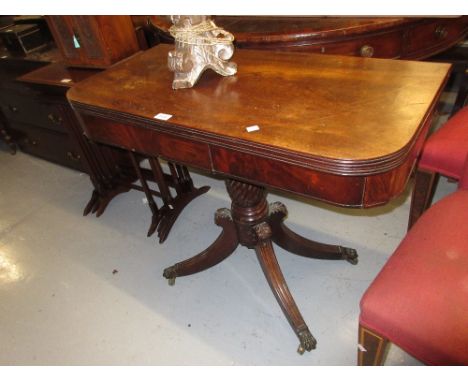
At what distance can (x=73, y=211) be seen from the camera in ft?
6.95

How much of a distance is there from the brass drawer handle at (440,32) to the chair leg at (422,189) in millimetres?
614

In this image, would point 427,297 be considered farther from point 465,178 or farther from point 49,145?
point 49,145

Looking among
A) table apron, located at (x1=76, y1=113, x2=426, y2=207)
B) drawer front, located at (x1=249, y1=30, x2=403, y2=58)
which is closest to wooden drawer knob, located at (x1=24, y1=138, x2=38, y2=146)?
table apron, located at (x1=76, y1=113, x2=426, y2=207)

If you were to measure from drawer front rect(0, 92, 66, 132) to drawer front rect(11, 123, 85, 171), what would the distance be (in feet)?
0.17

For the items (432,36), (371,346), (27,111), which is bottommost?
(371,346)

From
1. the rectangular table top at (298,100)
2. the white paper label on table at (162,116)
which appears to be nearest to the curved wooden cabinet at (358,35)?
the rectangular table top at (298,100)

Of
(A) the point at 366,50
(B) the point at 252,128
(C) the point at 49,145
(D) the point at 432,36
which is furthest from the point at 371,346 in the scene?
(C) the point at 49,145

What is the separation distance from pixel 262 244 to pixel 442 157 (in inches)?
28.8

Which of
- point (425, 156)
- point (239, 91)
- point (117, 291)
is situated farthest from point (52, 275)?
point (425, 156)

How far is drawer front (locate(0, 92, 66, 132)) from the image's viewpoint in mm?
2143

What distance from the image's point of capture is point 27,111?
2.27 meters

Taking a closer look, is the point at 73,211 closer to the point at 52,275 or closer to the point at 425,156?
the point at 52,275

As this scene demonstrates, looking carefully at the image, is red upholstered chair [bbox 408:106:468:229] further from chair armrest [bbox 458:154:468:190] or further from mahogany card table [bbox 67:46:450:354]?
mahogany card table [bbox 67:46:450:354]

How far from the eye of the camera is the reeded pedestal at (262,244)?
127cm
